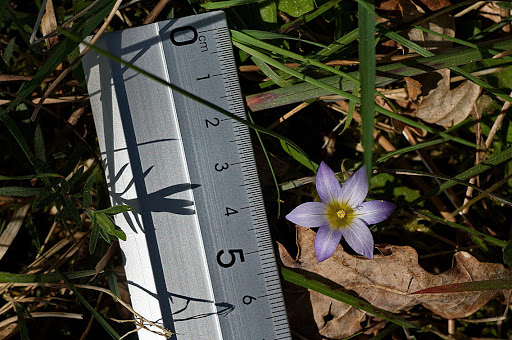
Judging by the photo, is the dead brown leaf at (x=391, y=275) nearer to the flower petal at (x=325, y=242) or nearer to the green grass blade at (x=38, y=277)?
the flower petal at (x=325, y=242)

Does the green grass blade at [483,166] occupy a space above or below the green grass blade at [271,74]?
below

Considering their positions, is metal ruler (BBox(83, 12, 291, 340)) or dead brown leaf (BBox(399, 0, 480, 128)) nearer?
metal ruler (BBox(83, 12, 291, 340))

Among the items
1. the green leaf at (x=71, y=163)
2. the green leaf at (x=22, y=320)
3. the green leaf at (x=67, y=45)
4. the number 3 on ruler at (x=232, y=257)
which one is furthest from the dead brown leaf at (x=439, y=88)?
the green leaf at (x=22, y=320)

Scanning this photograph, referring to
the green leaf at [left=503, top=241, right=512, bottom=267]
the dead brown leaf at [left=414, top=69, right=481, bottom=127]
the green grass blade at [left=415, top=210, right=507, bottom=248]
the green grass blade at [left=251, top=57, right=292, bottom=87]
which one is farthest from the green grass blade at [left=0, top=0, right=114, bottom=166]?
the green leaf at [left=503, top=241, right=512, bottom=267]

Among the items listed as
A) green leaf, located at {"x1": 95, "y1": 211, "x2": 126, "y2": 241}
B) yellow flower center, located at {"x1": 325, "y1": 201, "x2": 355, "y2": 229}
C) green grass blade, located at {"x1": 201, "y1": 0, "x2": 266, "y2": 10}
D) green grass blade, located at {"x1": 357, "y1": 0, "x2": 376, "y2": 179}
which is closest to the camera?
green grass blade, located at {"x1": 357, "y1": 0, "x2": 376, "y2": 179}

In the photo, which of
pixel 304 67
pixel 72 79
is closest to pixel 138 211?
pixel 72 79

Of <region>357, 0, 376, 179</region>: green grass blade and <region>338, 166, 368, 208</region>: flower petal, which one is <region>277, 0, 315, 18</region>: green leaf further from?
<region>338, 166, 368, 208</region>: flower petal

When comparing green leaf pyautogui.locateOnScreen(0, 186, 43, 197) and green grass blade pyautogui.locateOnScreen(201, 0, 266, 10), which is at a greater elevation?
green grass blade pyautogui.locateOnScreen(201, 0, 266, 10)
